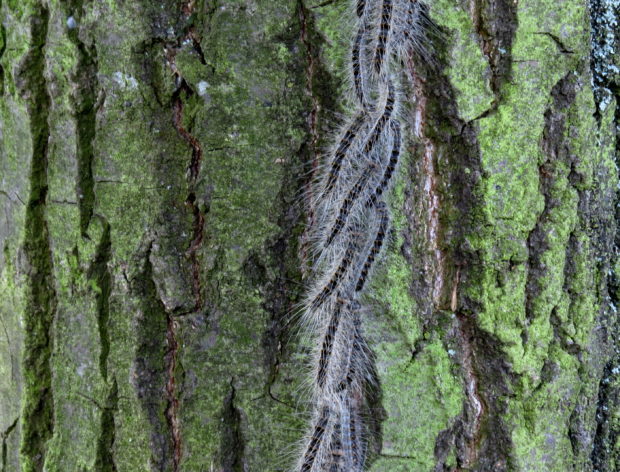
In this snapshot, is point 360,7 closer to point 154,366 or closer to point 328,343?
point 328,343

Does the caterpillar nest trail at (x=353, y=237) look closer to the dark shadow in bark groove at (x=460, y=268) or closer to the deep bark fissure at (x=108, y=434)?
the dark shadow in bark groove at (x=460, y=268)

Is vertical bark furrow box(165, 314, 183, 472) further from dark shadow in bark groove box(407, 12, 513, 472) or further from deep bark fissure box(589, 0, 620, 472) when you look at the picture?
deep bark fissure box(589, 0, 620, 472)

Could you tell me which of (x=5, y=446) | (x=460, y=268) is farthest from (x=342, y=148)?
(x=5, y=446)

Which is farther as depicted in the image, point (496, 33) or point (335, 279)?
point (335, 279)

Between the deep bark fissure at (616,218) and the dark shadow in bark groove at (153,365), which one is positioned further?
the deep bark fissure at (616,218)

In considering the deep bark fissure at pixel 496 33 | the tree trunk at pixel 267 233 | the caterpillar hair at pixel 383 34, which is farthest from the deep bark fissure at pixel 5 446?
the deep bark fissure at pixel 496 33

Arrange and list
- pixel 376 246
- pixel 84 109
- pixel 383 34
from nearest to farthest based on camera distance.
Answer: pixel 84 109 → pixel 376 246 → pixel 383 34

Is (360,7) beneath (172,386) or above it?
above

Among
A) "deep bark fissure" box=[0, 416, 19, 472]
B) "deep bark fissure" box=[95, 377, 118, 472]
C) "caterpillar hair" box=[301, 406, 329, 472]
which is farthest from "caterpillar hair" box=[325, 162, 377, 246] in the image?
"deep bark fissure" box=[0, 416, 19, 472]
